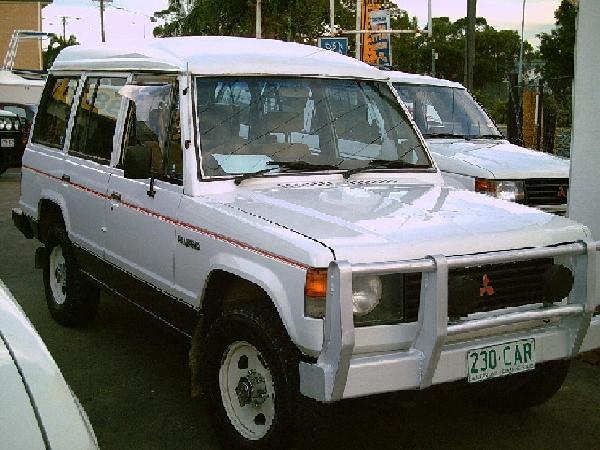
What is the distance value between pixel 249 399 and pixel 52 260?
10.6 feet

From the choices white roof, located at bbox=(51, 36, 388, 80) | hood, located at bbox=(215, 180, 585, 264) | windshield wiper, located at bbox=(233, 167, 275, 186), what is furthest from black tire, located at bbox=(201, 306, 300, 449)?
white roof, located at bbox=(51, 36, 388, 80)

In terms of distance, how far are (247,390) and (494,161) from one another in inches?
171

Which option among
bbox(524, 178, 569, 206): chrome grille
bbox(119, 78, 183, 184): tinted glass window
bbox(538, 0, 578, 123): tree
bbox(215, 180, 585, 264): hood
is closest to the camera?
bbox(215, 180, 585, 264): hood

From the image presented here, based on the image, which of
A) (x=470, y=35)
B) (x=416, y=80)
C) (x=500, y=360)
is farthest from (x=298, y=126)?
(x=470, y=35)

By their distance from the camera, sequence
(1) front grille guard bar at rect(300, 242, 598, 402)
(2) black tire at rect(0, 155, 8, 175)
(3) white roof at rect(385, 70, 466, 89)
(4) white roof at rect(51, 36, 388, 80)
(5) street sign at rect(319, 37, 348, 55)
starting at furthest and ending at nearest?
1. (5) street sign at rect(319, 37, 348, 55)
2. (2) black tire at rect(0, 155, 8, 175)
3. (3) white roof at rect(385, 70, 466, 89)
4. (4) white roof at rect(51, 36, 388, 80)
5. (1) front grille guard bar at rect(300, 242, 598, 402)

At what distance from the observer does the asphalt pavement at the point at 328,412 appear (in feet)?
13.9

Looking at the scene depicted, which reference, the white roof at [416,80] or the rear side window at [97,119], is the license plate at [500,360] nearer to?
the rear side window at [97,119]

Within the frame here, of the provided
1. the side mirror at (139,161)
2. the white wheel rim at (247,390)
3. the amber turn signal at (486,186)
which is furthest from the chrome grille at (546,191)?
the white wheel rim at (247,390)

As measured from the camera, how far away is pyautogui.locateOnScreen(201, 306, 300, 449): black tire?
357 cm

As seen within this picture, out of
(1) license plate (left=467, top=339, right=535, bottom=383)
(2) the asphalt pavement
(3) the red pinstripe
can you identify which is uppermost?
(3) the red pinstripe

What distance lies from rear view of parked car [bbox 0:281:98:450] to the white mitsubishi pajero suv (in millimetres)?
1351

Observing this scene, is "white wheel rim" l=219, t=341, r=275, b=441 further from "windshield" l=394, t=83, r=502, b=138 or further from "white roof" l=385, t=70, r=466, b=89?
"white roof" l=385, t=70, r=466, b=89

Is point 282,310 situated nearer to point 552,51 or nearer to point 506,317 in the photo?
point 506,317

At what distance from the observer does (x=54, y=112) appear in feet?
21.9
